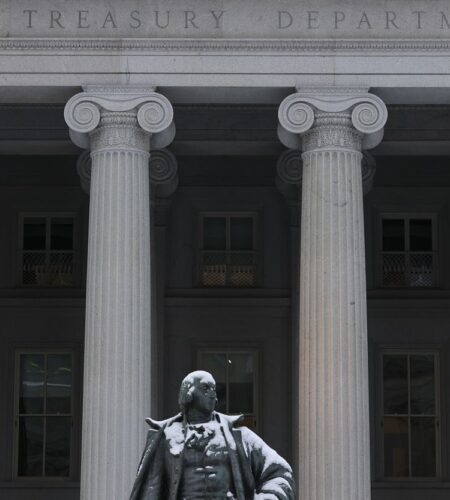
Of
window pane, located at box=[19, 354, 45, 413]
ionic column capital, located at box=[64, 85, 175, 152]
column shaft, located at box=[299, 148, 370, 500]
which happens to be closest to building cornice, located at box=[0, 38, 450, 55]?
ionic column capital, located at box=[64, 85, 175, 152]

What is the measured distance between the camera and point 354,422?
26375 mm

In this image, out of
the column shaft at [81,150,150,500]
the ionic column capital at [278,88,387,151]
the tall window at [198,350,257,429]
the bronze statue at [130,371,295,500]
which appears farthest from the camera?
the tall window at [198,350,257,429]

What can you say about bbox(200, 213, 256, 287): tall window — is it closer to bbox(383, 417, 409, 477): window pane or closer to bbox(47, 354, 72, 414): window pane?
bbox(47, 354, 72, 414): window pane

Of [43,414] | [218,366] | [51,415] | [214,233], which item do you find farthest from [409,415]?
[43,414]

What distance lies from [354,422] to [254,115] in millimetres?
7064

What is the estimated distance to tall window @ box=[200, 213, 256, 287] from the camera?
119 feet

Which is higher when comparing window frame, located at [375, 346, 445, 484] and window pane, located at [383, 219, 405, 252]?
window pane, located at [383, 219, 405, 252]

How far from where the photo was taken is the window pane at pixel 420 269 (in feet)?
119

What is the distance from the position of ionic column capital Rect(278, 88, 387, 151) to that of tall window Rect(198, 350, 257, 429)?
9.41 meters

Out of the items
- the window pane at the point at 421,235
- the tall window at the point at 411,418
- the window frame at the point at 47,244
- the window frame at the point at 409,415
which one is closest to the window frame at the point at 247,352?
the window frame at the point at 409,415

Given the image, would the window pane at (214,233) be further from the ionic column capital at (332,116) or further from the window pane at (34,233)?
the ionic column capital at (332,116)

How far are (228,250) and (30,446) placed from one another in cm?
599

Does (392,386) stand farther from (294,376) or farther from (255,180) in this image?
(255,180)

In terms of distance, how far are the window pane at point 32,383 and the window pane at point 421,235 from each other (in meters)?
8.41
